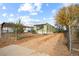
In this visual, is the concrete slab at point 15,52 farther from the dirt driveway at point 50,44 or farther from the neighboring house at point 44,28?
the neighboring house at point 44,28

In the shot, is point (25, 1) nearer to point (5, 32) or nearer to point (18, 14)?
point (18, 14)

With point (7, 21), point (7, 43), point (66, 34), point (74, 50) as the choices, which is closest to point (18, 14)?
point (7, 21)

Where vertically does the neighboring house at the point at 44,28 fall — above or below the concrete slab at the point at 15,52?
above

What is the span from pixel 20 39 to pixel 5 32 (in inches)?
7.3

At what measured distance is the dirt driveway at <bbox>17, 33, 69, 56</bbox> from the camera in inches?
90.7

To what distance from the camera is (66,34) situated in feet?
7.65

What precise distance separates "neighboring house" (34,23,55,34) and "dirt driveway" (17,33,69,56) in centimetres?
6

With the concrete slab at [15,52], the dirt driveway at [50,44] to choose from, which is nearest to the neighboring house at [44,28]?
the dirt driveway at [50,44]

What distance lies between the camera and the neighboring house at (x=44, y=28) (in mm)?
2303

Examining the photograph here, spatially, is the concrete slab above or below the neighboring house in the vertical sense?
below

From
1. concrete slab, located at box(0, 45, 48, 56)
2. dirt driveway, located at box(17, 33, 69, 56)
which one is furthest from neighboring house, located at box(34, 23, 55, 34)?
concrete slab, located at box(0, 45, 48, 56)

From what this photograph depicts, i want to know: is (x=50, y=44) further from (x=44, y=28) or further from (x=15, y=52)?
(x=15, y=52)

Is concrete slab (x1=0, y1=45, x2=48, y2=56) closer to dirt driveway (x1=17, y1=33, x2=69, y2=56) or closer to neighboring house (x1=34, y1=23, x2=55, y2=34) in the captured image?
dirt driveway (x1=17, y1=33, x2=69, y2=56)

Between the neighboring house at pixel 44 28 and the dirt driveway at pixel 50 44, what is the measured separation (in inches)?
2.2
